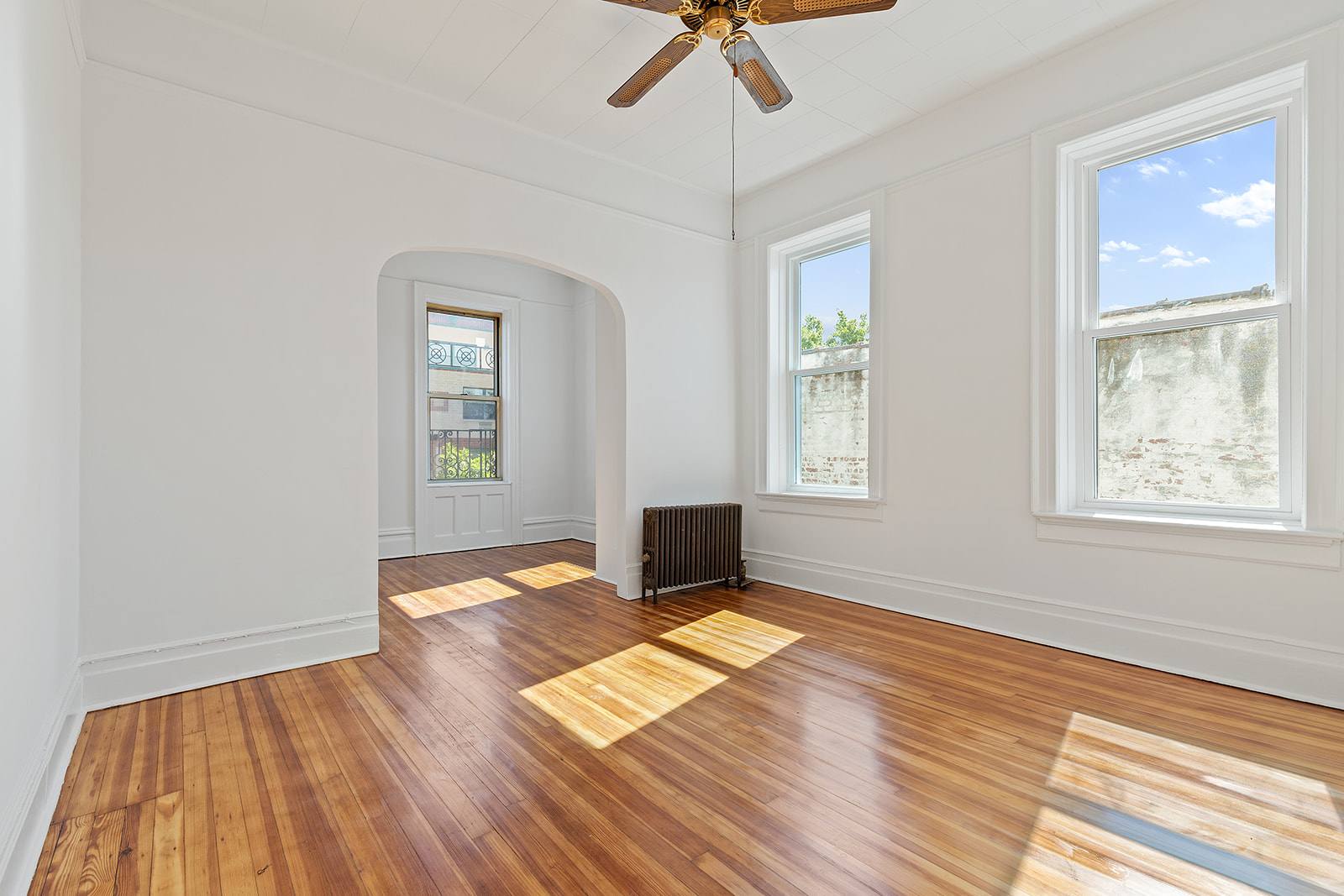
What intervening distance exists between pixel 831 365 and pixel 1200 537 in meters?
2.59

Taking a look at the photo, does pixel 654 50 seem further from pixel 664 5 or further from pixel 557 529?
pixel 557 529

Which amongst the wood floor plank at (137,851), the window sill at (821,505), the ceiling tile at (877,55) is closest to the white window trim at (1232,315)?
the ceiling tile at (877,55)

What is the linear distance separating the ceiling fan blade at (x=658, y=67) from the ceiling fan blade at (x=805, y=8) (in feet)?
0.94

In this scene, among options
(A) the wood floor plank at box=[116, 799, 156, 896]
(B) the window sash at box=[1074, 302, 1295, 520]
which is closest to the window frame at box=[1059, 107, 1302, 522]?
(B) the window sash at box=[1074, 302, 1295, 520]

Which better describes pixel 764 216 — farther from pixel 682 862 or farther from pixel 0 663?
pixel 0 663

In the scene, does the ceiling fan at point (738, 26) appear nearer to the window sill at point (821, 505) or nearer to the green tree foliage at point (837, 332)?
the green tree foliage at point (837, 332)

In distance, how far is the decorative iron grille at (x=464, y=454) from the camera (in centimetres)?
675

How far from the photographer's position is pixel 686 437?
206 inches

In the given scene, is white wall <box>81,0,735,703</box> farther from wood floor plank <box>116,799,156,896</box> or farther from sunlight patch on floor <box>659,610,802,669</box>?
sunlight patch on floor <box>659,610,802,669</box>

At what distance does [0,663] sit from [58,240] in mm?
1702

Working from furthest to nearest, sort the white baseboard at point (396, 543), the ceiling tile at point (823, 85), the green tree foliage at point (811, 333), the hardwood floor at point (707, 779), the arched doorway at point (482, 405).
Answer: the arched doorway at point (482, 405)
the white baseboard at point (396, 543)
the green tree foliage at point (811, 333)
the ceiling tile at point (823, 85)
the hardwood floor at point (707, 779)

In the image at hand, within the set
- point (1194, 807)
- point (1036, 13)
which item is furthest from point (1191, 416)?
point (1036, 13)

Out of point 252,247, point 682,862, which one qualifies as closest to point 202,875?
point 682,862

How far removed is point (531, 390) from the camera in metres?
7.36
